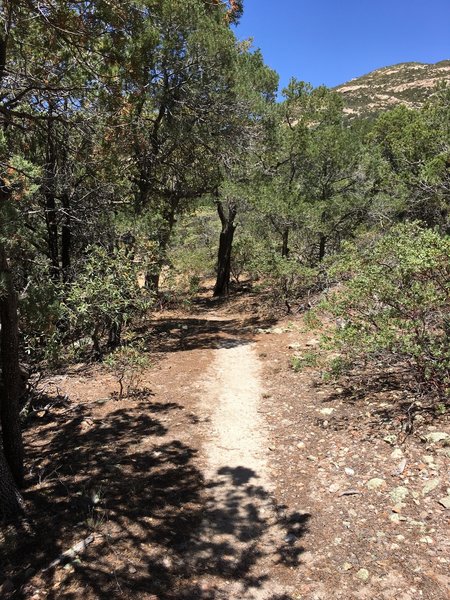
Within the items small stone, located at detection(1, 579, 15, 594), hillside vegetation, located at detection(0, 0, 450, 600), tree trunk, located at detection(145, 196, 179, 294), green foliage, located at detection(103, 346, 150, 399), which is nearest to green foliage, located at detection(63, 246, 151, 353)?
hillside vegetation, located at detection(0, 0, 450, 600)

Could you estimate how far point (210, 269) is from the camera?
22844mm

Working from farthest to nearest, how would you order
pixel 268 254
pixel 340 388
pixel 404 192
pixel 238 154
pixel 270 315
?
pixel 404 192 → pixel 270 315 → pixel 268 254 → pixel 238 154 → pixel 340 388

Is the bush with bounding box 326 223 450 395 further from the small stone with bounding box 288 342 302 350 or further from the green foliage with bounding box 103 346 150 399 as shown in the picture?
the small stone with bounding box 288 342 302 350

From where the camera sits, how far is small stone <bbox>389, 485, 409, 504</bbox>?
4.46 m

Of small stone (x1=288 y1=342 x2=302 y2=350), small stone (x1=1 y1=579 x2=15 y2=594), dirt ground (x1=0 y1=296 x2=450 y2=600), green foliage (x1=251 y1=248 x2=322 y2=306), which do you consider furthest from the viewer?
green foliage (x1=251 y1=248 x2=322 y2=306)

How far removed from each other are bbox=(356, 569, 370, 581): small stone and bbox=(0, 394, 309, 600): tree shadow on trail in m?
0.58

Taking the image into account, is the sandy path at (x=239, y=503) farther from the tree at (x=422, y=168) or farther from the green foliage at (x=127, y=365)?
the tree at (x=422, y=168)

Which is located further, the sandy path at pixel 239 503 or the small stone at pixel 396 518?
the small stone at pixel 396 518

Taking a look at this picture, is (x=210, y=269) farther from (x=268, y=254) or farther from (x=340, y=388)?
(x=340, y=388)

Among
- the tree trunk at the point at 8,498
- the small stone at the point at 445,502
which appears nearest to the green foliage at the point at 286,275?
the small stone at the point at 445,502

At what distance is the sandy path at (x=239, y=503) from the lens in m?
3.89

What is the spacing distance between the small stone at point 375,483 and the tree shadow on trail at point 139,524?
86 cm

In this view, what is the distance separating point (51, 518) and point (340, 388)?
15.7ft

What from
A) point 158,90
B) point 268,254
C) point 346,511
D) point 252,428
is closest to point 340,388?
point 252,428
